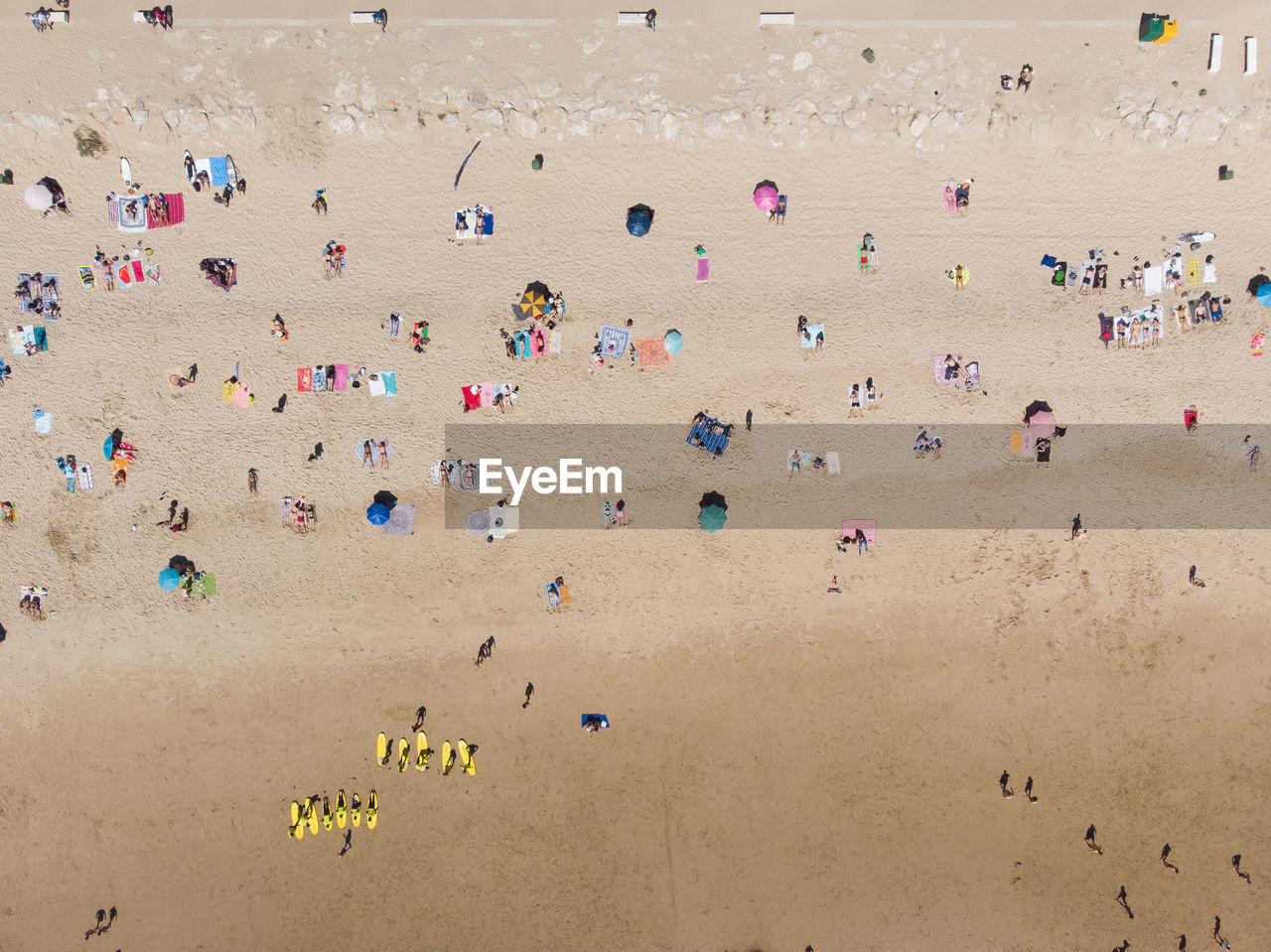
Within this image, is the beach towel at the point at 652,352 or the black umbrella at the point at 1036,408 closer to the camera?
the black umbrella at the point at 1036,408

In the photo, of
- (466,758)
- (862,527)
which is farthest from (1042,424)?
(466,758)

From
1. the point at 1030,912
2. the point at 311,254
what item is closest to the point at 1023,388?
the point at 1030,912

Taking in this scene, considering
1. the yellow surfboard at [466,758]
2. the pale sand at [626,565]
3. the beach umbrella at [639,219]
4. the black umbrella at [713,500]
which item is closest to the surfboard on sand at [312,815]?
the pale sand at [626,565]

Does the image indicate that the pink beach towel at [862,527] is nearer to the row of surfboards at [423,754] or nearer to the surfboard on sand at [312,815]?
the row of surfboards at [423,754]

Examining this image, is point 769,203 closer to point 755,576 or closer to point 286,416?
point 755,576

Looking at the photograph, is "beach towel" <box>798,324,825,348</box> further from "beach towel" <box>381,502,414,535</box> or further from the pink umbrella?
"beach towel" <box>381,502,414,535</box>

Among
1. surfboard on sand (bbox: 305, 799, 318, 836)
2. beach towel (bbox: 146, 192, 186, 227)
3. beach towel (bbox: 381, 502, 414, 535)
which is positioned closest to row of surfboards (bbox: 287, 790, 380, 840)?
surfboard on sand (bbox: 305, 799, 318, 836)

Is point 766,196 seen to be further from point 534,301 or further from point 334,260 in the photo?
point 334,260
